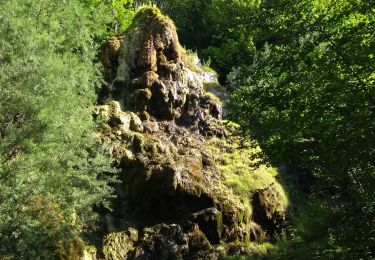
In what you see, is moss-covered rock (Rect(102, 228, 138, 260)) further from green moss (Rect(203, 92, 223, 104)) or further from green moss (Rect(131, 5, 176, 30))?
green moss (Rect(131, 5, 176, 30))

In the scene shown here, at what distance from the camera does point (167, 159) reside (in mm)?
19328

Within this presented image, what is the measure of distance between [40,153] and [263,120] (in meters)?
8.61

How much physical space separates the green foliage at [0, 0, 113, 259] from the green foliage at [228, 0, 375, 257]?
7726 millimetres

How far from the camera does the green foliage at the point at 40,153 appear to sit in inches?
545

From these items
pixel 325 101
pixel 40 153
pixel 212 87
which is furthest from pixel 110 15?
pixel 325 101

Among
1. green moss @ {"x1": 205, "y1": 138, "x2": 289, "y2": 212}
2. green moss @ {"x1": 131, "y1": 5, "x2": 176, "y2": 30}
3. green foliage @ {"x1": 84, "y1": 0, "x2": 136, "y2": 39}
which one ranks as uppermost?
green foliage @ {"x1": 84, "y1": 0, "x2": 136, "y2": 39}

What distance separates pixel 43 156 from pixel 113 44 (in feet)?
40.6

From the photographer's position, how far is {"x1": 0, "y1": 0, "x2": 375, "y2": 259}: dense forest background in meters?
→ 8.16

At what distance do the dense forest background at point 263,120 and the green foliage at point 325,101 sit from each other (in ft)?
0.09

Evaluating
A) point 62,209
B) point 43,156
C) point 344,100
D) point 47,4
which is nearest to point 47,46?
point 47,4

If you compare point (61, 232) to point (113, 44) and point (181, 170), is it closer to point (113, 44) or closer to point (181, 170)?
point (181, 170)

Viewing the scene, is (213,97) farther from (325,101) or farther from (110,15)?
(325,101)

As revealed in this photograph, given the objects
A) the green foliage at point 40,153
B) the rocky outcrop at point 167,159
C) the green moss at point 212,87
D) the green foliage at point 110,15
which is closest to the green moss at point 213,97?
the rocky outcrop at point 167,159

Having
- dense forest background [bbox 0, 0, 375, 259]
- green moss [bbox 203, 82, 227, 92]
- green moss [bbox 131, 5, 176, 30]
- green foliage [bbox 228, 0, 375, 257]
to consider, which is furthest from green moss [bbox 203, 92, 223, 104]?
green foliage [bbox 228, 0, 375, 257]
